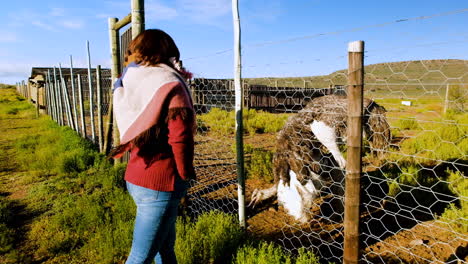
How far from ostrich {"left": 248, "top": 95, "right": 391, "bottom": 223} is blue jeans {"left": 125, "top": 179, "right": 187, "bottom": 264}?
193cm

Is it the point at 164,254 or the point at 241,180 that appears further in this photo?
the point at 241,180

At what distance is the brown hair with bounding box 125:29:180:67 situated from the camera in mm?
1737

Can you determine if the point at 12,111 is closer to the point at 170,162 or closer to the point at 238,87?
the point at 238,87

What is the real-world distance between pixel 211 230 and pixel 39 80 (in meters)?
18.9

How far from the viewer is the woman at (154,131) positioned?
167cm

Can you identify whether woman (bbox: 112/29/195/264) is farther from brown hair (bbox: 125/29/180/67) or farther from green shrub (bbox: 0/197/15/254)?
green shrub (bbox: 0/197/15/254)

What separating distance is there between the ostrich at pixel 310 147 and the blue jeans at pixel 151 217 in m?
1.93

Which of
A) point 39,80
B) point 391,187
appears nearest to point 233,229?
point 391,187

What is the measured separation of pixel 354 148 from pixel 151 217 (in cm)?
134

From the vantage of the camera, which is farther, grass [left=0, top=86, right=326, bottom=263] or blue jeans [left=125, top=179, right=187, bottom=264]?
grass [left=0, top=86, right=326, bottom=263]

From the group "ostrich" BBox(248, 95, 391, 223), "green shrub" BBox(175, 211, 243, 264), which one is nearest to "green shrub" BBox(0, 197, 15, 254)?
"green shrub" BBox(175, 211, 243, 264)

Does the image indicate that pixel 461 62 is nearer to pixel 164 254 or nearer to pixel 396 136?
pixel 164 254

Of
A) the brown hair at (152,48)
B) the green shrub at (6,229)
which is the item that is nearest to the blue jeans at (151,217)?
the brown hair at (152,48)

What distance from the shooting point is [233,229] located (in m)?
2.90
